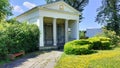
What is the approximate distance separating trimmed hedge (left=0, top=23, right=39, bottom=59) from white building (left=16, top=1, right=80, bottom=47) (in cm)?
200

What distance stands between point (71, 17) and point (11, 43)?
38.4 feet

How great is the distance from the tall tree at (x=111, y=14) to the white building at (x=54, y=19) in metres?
12.8

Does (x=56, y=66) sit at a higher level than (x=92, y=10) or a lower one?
lower

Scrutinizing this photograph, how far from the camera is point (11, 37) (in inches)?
594

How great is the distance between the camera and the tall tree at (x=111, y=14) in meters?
35.4

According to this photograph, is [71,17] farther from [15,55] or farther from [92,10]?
[92,10]

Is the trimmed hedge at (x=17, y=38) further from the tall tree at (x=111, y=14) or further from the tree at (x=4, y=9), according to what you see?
the tall tree at (x=111, y=14)

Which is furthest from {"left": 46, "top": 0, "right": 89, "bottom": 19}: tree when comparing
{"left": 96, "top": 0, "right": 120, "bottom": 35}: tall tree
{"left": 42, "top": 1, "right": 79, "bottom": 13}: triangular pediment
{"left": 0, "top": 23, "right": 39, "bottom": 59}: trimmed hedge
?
{"left": 0, "top": 23, "right": 39, "bottom": 59}: trimmed hedge

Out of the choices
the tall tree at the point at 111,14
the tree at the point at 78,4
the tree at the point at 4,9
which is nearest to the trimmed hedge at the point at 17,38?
the tree at the point at 4,9

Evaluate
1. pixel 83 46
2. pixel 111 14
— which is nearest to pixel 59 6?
pixel 83 46

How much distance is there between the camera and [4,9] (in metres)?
25.9

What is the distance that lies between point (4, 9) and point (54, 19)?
8.20 m

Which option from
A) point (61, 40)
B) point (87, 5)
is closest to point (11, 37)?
point (61, 40)

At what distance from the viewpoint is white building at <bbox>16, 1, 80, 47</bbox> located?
20.8 m
